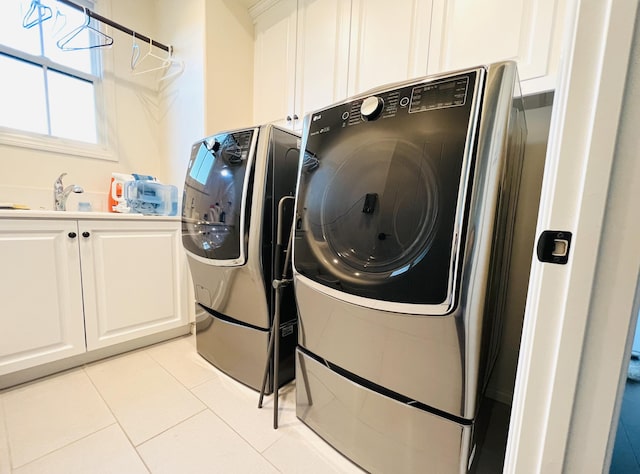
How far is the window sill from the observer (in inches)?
68.3

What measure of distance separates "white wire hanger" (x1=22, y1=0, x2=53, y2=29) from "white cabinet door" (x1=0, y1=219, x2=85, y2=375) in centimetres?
138

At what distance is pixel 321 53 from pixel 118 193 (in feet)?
5.95

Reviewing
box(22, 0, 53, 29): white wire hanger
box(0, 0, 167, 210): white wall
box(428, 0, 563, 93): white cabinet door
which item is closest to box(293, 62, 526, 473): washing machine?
box(428, 0, 563, 93): white cabinet door

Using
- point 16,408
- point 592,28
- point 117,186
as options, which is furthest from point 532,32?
point 16,408

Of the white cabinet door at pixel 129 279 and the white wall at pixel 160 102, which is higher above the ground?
the white wall at pixel 160 102

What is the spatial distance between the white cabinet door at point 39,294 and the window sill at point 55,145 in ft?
2.95

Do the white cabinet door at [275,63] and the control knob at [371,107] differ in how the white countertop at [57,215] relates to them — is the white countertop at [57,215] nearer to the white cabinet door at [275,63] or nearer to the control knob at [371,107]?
the white cabinet door at [275,63]

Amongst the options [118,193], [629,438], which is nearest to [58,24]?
[118,193]

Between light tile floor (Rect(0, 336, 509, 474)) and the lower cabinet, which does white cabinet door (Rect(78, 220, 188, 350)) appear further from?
light tile floor (Rect(0, 336, 509, 474))

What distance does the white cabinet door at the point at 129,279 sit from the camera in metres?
1.53

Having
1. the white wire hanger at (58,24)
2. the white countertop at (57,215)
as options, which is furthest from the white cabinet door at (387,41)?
the white wire hanger at (58,24)

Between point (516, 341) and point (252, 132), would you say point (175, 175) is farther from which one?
point (516, 341)

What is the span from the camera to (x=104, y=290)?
Answer: 5.17 feet

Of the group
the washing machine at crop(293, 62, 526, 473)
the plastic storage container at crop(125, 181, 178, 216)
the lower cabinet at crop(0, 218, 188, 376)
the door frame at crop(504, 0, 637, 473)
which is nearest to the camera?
the door frame at crop(504, 0, 637, 473)
